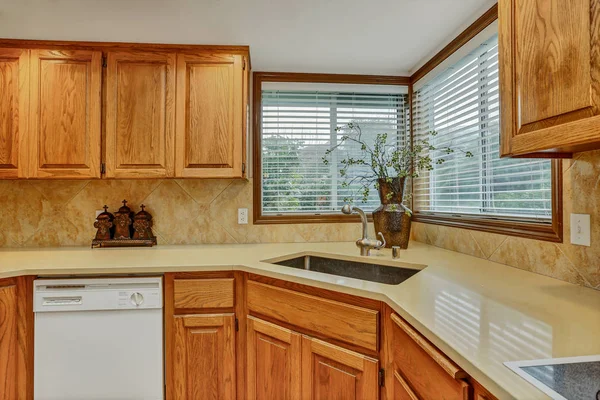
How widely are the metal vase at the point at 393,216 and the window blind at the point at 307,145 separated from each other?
1.41 ft

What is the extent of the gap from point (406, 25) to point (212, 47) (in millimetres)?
1121

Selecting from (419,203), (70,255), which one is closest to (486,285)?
(419,203)

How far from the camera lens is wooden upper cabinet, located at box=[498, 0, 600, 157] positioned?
84 centimetres

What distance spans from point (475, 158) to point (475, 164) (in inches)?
1.2

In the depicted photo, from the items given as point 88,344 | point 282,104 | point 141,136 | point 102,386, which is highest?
point 282,104

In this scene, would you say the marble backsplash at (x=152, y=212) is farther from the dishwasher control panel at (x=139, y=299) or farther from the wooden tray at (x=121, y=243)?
the dishwasher control panel at (x=139, y=299)

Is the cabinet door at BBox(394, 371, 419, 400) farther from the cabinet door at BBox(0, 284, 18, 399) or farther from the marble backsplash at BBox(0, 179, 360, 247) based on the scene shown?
the cabinet door at BBox(0, 284, 18, 399)

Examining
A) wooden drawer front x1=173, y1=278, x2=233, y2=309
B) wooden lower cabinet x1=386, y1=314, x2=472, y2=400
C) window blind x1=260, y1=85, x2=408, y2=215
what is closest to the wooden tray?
wooden drawer front x1=173, y1=278, x2=233, y2=309

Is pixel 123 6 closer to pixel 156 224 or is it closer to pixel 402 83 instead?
pixel 156 224

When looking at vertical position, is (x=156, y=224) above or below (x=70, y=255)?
above

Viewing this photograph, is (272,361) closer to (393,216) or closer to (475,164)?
(393,216)

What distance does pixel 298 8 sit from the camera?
1.71 meters

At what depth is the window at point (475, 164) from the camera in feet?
4.97

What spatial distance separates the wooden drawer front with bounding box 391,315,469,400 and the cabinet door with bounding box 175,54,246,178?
4.42 feet
